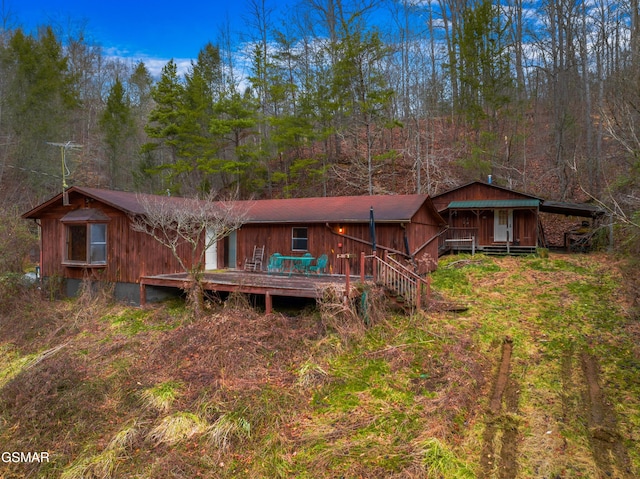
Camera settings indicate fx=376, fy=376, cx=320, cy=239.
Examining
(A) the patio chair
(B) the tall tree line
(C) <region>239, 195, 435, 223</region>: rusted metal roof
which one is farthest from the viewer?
(B) the tall tree line

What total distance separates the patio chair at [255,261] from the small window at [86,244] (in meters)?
4.63

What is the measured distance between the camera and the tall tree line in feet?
65.8

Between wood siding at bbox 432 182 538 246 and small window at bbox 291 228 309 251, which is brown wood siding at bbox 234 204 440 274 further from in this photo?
wood siding at bbox 432 182 538 246

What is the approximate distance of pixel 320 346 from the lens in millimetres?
7863

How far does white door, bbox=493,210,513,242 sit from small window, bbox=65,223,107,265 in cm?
1619

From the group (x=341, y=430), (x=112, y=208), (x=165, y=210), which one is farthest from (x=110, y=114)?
(x=341, y=430)

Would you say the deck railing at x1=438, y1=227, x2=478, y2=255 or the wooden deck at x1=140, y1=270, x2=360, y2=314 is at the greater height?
the deck railing at x1=438, y1=227, x2=478, y2=255

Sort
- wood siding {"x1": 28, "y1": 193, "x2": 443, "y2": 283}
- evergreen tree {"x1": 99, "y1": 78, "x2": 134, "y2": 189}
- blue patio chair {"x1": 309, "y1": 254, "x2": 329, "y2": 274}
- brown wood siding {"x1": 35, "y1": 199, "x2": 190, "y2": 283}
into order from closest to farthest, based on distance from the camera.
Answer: brown wood siding {"x1": 35, "y1": 199, "x2": 190, "y2": 283}, wood siding {"x1": 28, "y1": 193, "x2": 443, "y2": 283}, blue patio chair {"x1": 309, "y1": 254, "x2": 329, "y2": 274}, evergreen tree {"x1": 99, "y1": 78, "x2": 134, "y2": 189}

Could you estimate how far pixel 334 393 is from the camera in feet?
21.6

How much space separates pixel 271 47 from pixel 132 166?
12683mm

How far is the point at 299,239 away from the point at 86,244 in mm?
6932

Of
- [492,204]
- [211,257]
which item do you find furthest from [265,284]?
[492,204]

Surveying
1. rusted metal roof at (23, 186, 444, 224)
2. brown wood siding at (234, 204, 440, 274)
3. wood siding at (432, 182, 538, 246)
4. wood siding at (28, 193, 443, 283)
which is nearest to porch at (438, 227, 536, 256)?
wood siding at (432, 182, 538, 246)

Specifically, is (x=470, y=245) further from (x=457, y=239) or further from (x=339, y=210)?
(x=339, y=210)
